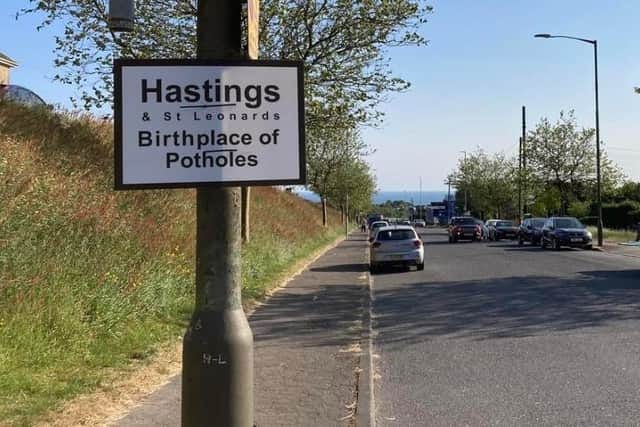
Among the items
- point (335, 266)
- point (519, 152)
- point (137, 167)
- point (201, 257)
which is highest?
point (519, 152)

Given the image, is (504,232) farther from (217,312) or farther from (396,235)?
(217,312)

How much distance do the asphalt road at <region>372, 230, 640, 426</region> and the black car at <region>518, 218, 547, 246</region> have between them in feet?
69.3

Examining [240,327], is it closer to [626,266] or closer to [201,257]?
[201,257]

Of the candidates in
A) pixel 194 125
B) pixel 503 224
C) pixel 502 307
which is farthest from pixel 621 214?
pixel 194 125

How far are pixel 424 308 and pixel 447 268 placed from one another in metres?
9.38

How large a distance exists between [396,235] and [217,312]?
19.8 m

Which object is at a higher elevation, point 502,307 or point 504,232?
point 504,232

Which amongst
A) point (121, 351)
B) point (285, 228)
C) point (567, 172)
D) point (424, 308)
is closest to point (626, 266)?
point (424, 308)

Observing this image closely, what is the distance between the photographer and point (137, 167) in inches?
145

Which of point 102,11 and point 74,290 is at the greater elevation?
point 102,11

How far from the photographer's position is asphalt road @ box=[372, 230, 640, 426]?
6270mm

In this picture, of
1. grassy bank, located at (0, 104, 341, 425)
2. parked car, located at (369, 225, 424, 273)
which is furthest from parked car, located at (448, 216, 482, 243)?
grassy bank, located at (0, 104, 341, 425)

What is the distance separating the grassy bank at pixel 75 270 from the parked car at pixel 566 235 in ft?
69.7

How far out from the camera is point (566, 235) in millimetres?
33500
